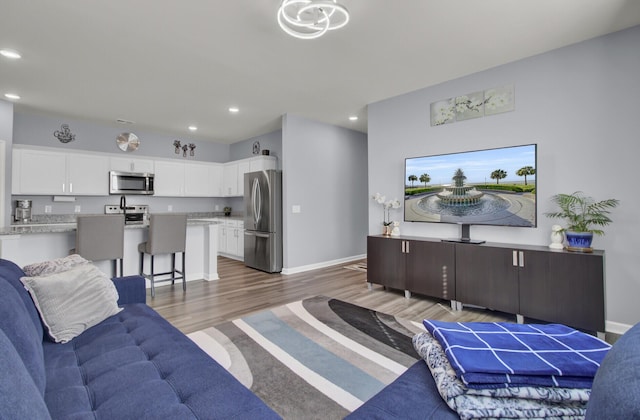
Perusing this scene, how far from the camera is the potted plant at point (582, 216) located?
276cm

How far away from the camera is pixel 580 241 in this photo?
278 cm

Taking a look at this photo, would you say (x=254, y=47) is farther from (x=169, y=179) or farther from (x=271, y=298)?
(x=169, y=179)

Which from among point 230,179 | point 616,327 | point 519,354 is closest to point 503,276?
point 616,327

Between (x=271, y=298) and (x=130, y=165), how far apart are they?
14.1 feet

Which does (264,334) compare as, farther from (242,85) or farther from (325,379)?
(242,85)

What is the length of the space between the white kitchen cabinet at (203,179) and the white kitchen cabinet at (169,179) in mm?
110

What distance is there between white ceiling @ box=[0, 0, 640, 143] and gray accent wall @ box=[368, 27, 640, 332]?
0.19 m

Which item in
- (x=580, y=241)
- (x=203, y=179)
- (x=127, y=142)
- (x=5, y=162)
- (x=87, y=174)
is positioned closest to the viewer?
(x=580, y=241)

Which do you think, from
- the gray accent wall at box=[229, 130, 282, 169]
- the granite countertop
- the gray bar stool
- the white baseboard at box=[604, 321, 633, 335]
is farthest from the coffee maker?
the white baseboard at box=[604, 321, 633, 335]

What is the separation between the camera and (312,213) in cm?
555

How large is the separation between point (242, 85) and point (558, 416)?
4188mm

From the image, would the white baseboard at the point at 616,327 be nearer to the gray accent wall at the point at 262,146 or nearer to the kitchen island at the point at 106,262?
the kitchen island at the point at 106,262

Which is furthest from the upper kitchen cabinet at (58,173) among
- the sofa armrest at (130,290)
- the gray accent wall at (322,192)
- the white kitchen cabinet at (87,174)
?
the sofa armrest at (130,290)

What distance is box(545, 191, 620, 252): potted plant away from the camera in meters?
2.76
